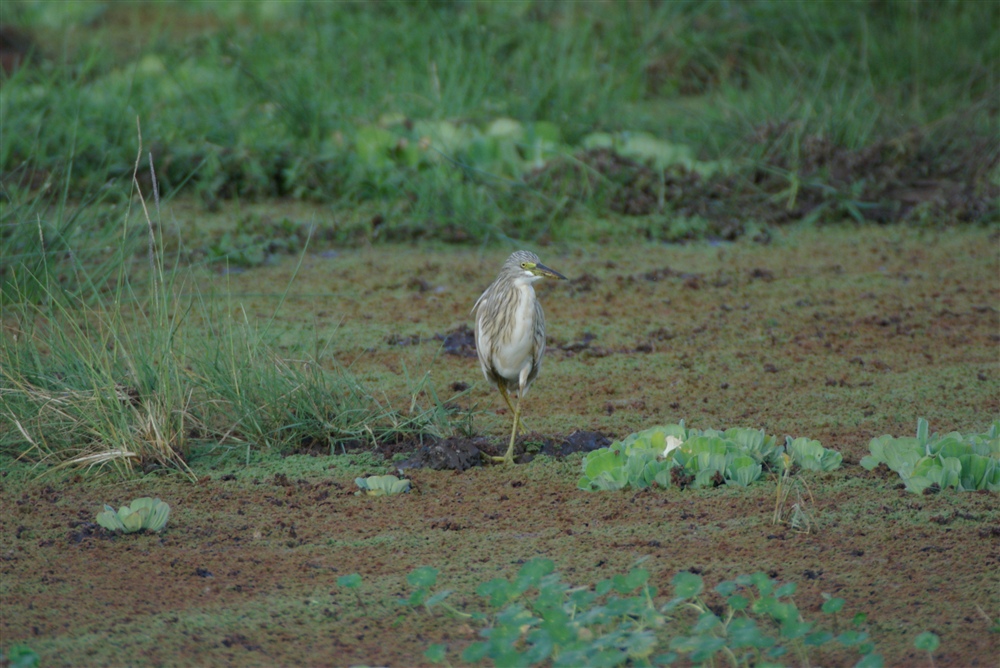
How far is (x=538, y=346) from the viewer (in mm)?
4062

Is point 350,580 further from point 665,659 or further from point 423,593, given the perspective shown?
→ point 665,659

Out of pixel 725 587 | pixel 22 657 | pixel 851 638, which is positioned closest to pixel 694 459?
pixel 725 587

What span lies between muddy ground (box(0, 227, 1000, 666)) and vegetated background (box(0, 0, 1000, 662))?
0.07 feet

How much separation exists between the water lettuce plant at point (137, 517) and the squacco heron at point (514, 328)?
3.69 ft

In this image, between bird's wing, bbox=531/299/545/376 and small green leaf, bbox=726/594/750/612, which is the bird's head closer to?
bird's wing, bbox=531/299/545/376

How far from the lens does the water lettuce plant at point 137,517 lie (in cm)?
327

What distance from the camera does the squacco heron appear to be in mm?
3971

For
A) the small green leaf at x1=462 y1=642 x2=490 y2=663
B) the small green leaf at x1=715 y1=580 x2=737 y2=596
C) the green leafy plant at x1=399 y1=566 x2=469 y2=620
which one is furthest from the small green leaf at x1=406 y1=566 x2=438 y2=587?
the small green leaf at x1=715 y1=580 x2=737 y2=596

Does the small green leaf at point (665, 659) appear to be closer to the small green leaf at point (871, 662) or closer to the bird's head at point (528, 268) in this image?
the small green leaf at point (871, 662)

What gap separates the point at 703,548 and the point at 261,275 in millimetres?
3494

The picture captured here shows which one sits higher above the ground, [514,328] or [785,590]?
[514,328]

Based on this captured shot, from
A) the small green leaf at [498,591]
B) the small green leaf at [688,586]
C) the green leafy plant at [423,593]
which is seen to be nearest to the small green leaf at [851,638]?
the small green leaf at [688,586]

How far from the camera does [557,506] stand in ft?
11.6

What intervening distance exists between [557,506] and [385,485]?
548 mm
